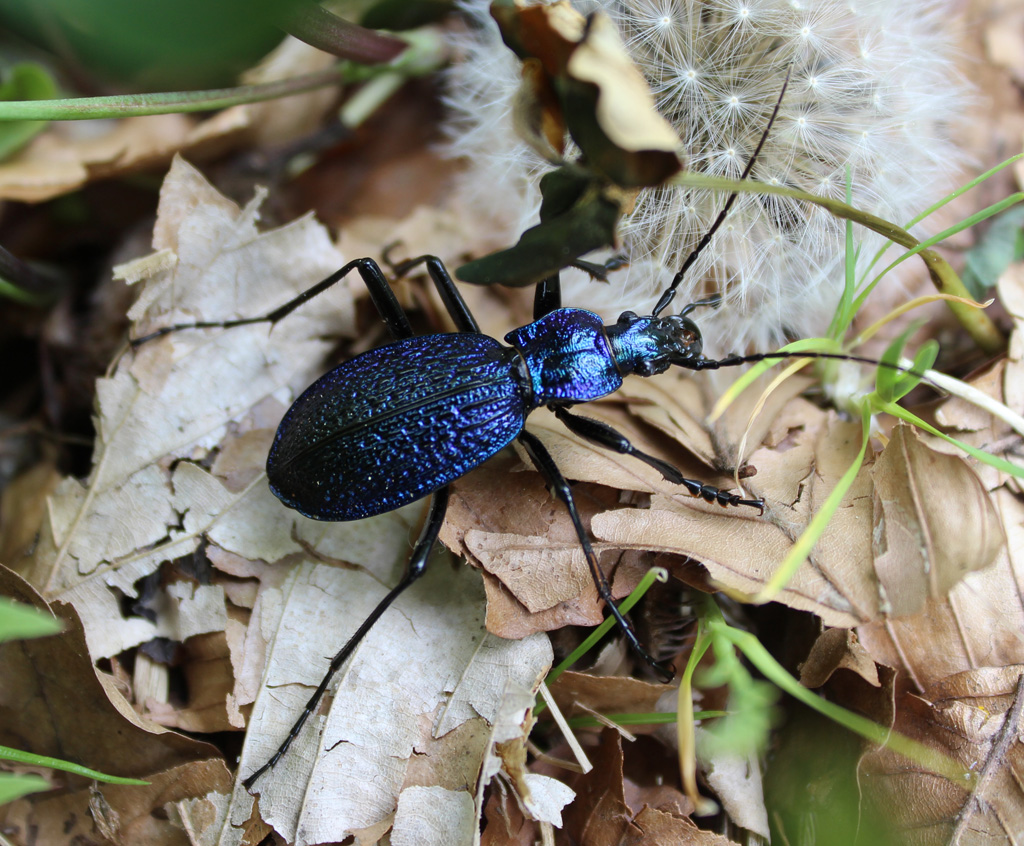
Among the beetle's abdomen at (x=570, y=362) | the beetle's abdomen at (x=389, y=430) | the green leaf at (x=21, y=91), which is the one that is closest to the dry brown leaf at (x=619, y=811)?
the beetle's abdomen at (x=389, y=430)

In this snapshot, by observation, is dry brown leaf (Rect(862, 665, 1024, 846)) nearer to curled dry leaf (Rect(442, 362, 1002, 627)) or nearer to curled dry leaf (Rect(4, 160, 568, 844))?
curled dry leaf (Rect(442, 362, 1002, 627))

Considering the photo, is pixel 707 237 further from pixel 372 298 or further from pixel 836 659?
pixel 836 659

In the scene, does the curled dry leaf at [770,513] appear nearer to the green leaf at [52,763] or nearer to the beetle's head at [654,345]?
the beetle's head at [654,345]

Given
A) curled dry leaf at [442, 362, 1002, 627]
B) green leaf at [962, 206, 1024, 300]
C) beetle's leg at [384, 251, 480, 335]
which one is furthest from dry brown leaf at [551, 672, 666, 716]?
green leaf at [962, 206, 1024, 300]

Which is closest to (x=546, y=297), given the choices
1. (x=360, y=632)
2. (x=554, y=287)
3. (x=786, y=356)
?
(x=554, y=287)

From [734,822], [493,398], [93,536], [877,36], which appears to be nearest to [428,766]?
[734,822]
